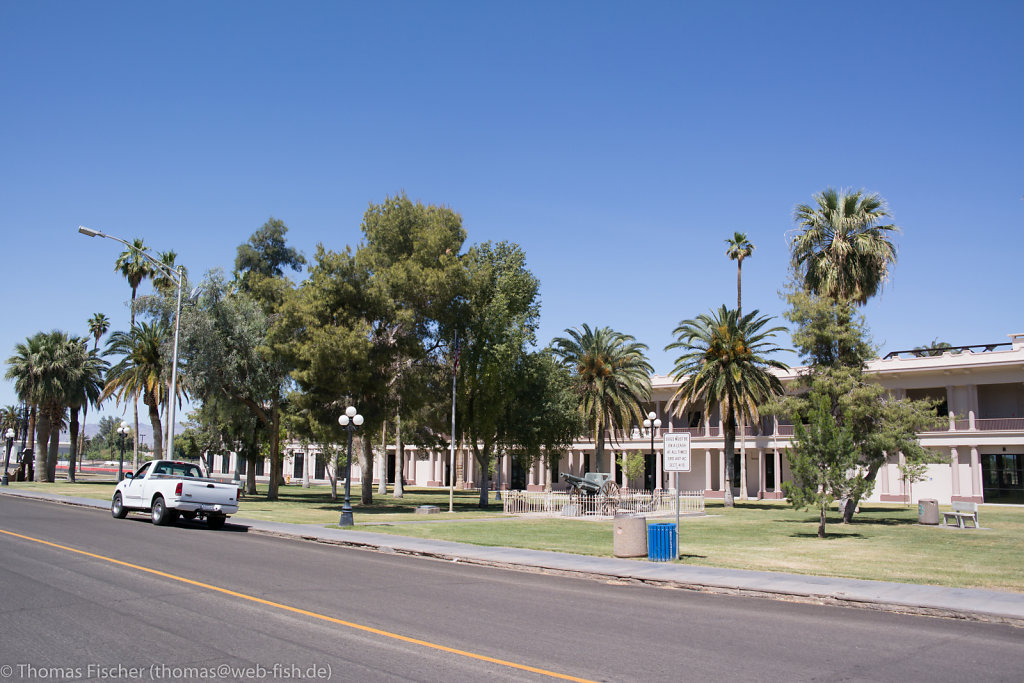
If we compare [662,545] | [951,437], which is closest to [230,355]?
[662,545]

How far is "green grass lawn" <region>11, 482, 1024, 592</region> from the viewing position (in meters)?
15.5

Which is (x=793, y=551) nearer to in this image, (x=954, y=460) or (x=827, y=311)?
(x=827, y=311)

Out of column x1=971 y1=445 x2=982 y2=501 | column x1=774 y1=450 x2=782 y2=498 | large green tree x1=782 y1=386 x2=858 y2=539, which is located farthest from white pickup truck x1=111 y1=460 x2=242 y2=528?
column x1=971 y1=445 x2=982 y2=501

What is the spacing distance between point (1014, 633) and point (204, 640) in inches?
388

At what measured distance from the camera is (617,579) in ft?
46.0

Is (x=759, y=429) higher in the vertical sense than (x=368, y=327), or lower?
lower

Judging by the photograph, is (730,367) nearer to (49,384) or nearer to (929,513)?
(929,513)

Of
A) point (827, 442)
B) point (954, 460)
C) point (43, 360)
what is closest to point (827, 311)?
point (827, 442)

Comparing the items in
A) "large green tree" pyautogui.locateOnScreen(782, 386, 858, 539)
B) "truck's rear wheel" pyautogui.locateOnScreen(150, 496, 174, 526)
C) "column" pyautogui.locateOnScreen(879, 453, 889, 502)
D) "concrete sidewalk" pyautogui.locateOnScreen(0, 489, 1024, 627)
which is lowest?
"column" pyautogui.locateOnScreen(879, 453, 889, 502)

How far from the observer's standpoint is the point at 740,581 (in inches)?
525

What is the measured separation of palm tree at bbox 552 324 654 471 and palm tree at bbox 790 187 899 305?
14786 millimetres

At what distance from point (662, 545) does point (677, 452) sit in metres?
2.13

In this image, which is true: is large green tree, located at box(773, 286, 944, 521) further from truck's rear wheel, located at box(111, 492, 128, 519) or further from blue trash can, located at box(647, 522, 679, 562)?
truck's rear wheel, located at box(111, 492, 128, 519)

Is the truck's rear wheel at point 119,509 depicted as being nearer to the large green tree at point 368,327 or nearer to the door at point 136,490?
the door at point 136,490
